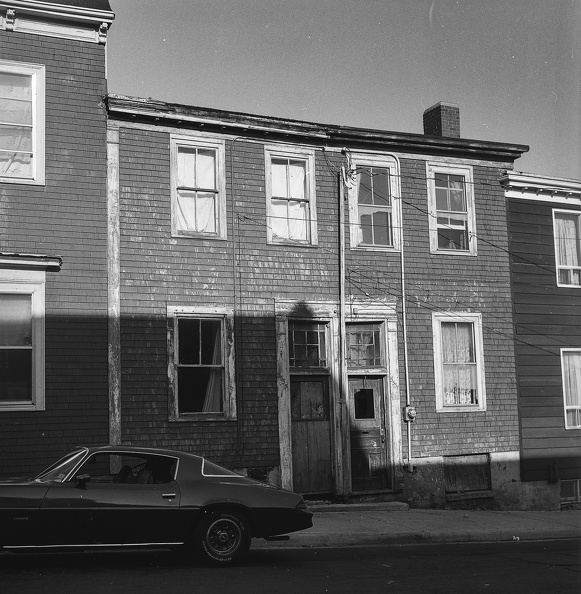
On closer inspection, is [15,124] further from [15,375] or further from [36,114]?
[15,375]

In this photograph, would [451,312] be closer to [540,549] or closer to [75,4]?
[540,549]

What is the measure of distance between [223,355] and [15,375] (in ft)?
12.2

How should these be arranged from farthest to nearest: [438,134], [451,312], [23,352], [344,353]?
[438,134] < [451,312] < [344,353] < [23,352]

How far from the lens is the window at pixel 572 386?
19797mm

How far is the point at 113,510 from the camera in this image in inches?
385

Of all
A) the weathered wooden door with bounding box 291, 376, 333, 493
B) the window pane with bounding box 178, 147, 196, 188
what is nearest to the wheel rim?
the weathered wooden door with bounding box 291, 376, 333, 493

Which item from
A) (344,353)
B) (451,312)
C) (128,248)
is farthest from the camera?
(451,312)

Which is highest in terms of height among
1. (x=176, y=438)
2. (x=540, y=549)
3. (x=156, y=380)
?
(x=156, y=380)

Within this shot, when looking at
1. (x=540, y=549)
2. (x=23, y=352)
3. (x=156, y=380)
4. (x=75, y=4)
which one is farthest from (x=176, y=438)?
(x=75, y=4)

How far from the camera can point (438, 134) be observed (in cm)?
2031

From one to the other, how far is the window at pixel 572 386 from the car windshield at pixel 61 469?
12770 millimetres

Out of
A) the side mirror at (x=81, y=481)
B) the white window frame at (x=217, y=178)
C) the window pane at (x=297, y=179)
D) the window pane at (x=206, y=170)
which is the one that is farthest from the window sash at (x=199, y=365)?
the side mirror at (x=81, y=481)

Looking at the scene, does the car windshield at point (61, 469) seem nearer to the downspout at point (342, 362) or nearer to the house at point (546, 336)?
the downspout at point (342, 362)

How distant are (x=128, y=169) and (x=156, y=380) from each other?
3815 mm
